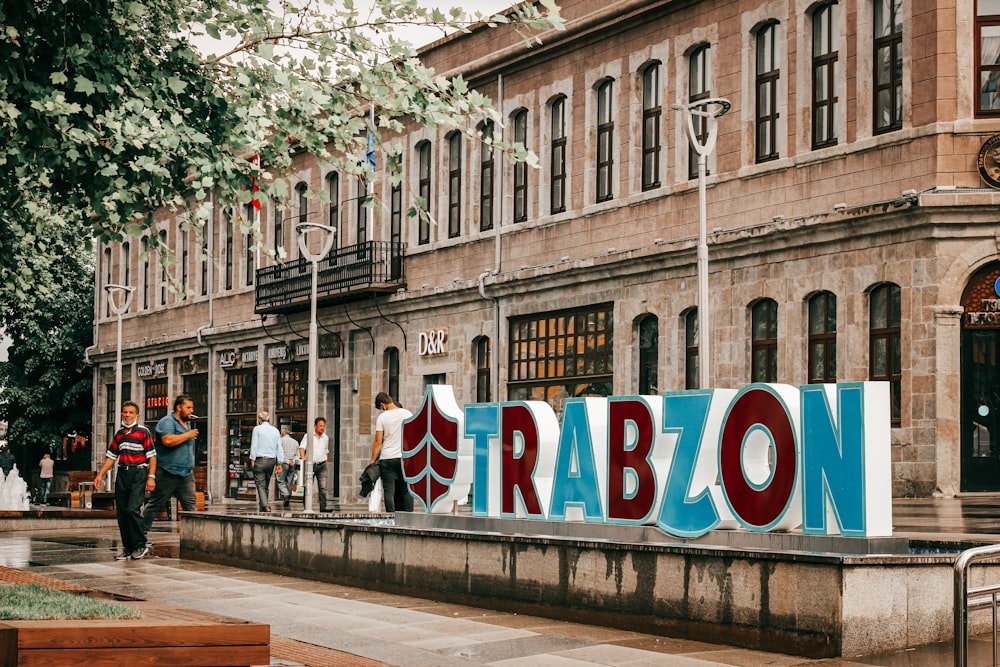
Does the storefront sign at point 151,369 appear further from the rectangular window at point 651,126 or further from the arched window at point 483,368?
the rectangular window at point 651,126

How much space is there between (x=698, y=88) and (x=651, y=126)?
1.70 m

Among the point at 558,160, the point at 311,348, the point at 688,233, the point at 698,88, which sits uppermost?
the point at 698,88

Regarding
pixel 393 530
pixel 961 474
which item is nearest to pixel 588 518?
pixel 393 530

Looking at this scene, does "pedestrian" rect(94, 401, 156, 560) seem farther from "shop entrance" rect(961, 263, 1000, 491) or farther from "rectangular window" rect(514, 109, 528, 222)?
"rectangular window" rect(514, 109, 528, 222)

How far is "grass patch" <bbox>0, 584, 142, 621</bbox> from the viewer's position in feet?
25.6

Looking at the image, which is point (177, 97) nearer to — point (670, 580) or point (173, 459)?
point (670, 580)

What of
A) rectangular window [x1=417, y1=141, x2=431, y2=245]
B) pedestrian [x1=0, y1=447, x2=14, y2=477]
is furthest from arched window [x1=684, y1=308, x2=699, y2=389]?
pedestrian [x1=0, y1=447, x2=14, y2=477]

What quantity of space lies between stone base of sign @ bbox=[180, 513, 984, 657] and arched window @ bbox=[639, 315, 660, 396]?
15135 millimetres

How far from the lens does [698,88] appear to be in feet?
95.9

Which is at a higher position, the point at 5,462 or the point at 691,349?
the point at 691,349

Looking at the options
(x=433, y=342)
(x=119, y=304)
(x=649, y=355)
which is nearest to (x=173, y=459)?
(x=649, y=355)

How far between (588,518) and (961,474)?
1302 cm

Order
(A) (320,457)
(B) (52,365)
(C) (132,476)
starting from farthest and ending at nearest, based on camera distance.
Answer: (B) (52,365) < (A) (320,457) < (C) (132,476)

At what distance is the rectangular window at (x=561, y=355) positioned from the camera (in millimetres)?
31156
